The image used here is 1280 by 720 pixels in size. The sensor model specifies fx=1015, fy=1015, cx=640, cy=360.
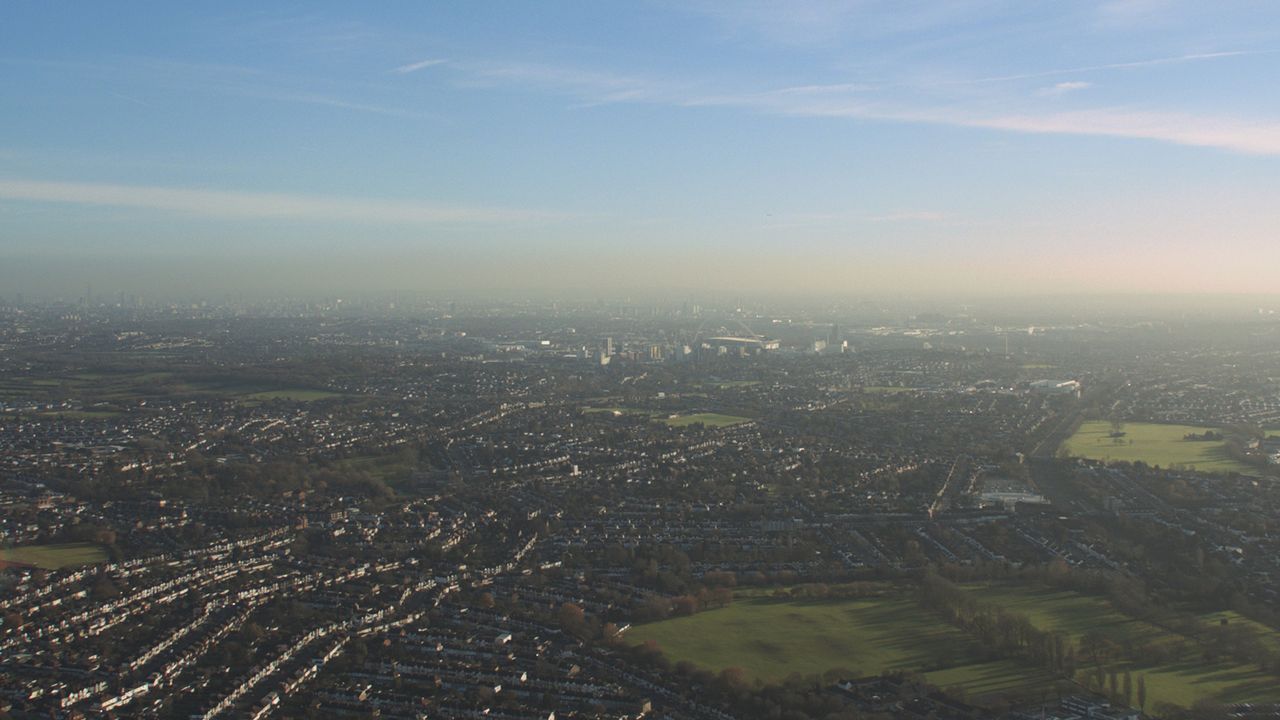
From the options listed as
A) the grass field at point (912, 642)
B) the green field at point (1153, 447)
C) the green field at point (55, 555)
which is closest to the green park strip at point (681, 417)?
the green field at point (1153, 447)

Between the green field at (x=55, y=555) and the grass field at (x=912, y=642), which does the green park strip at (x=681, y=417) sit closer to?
the grass field at (x=912, y=642)

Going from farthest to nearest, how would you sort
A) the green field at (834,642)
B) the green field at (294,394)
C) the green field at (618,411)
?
the green field at (294,394), the green field at (618,411), the green field at (834,642)

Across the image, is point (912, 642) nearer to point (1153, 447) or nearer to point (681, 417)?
point (1153, 447)

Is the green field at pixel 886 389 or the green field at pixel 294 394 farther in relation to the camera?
Result: the green field at pixel 886 389

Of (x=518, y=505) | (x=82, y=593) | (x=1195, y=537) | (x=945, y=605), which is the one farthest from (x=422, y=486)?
(x=1195, y=537)

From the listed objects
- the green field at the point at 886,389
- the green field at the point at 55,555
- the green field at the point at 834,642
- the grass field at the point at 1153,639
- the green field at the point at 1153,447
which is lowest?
the green field at the point at 55,555

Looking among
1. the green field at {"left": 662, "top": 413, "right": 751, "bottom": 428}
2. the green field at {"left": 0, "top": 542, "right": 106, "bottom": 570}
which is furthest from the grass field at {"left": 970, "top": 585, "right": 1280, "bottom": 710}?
the green field at {"left": 662, "top": 413, "right": 751, "bottom": 428}
